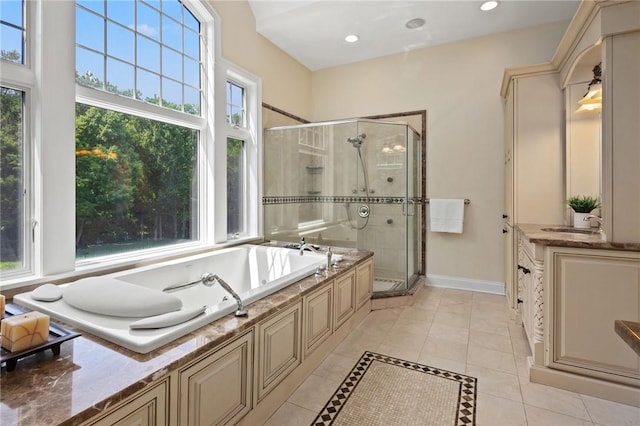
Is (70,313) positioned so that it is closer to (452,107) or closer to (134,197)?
(134,197)

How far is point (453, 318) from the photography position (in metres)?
2.90

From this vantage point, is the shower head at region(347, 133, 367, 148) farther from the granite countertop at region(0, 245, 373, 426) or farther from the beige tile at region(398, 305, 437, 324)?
the granite countertop at region(0, 245, 373, 426)

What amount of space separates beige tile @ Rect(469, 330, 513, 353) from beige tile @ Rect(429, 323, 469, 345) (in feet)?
0.16

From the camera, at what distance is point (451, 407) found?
1.70 metres

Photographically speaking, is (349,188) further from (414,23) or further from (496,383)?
(496,383)

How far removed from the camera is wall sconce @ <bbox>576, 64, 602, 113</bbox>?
224 centimetres

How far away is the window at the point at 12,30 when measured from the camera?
1714 mm

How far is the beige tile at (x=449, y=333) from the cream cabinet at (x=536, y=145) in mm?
610

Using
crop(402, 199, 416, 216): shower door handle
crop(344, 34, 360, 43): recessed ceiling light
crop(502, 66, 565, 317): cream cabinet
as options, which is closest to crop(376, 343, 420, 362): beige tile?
crop(502, 66, 565, 317): cream cabinet

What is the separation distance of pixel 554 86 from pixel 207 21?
3.06 m

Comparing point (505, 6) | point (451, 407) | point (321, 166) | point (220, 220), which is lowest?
point (451, 407)

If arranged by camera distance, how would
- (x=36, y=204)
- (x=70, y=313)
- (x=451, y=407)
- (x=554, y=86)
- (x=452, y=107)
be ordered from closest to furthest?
(x=70, y=313) → (x=451, y=407) → (x=36, y=204) → (x=554, y=86) → (x=452, y=107)

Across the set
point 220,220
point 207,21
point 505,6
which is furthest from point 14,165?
point 505,6

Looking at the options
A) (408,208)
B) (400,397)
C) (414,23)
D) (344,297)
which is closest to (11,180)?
(344,297)
